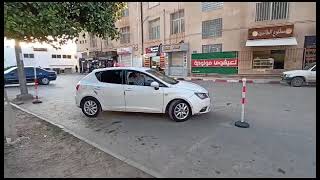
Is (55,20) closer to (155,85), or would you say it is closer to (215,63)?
(155,85)

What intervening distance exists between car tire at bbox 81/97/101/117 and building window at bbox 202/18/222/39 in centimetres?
1651

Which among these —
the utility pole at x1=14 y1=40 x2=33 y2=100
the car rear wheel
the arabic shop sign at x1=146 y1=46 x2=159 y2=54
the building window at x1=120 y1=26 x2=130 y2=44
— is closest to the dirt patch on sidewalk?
the utility pole at x1=14 y1=40 x2=33 y2=100

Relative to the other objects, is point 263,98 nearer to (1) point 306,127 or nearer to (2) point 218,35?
(1) point 306,127

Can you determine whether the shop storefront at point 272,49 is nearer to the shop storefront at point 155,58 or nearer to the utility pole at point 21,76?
the shop storefront at point 155,58

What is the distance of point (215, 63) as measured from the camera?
2214cm

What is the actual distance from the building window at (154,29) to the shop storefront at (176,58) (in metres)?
2.79

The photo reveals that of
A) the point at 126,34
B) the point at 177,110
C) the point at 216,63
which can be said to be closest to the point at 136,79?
the point at 177,110

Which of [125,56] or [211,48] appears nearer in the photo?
[211,48]

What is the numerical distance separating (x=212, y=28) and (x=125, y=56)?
1577 cm

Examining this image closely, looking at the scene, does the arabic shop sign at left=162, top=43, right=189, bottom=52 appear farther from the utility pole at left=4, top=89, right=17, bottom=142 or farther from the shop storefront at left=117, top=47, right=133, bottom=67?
the utility pole at left=4, top=89, right=17, bottom=142

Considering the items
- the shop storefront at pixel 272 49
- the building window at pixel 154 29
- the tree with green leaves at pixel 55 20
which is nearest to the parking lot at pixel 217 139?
the tree with green leaves at pixel 55 20
